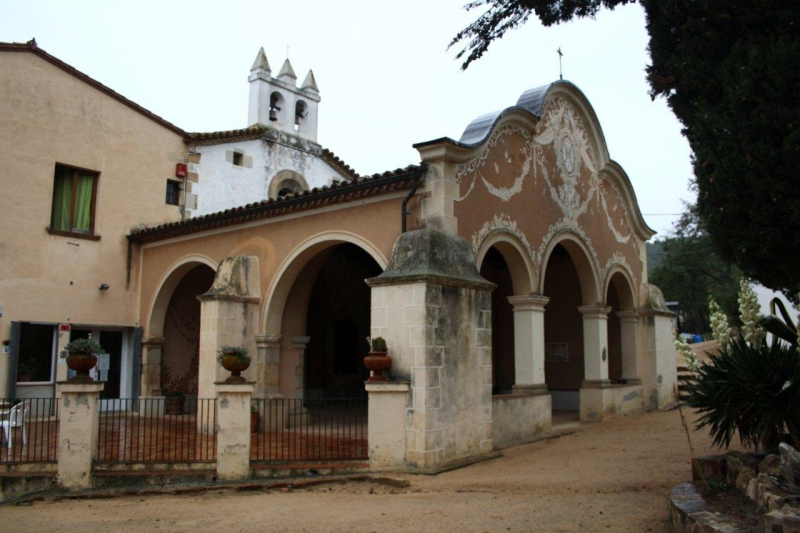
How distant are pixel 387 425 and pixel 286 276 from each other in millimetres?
4196

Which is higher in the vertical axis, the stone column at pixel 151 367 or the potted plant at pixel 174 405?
the stone column at pixel 151 367

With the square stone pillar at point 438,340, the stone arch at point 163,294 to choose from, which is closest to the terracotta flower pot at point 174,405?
the stone arch at point 163,294

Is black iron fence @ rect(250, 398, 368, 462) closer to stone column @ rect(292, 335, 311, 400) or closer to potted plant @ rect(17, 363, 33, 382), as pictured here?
stone column @ rect(292, 335, 311, 400)

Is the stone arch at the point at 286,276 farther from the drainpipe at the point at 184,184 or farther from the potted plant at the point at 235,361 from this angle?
the drainpipe at the point at 184,184

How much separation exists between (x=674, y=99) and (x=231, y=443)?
6.41 m

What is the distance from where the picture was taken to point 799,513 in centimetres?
400

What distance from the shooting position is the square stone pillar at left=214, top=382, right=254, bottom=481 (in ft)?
27.3

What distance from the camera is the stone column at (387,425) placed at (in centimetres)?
838

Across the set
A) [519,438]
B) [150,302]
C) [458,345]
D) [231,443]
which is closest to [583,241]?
[519,438]

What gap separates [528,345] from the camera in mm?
11359

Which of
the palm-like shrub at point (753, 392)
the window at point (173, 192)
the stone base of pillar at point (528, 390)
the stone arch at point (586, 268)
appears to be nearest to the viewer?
the palm-like shrub at point (753, 392)

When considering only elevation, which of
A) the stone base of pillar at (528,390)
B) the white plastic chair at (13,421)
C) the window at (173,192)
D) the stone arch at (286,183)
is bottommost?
the white plastic chair at (13,421)

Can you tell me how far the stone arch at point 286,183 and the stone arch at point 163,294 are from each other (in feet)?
12.5

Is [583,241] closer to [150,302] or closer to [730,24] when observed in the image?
[730,24]
